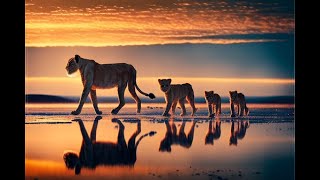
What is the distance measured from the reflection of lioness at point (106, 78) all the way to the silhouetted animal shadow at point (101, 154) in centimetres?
117

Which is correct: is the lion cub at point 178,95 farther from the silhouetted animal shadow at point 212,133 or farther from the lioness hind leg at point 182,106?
the silhouetted animal shadow at point 212,133

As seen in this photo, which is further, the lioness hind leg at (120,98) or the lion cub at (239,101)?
the lion cub at (239,101)

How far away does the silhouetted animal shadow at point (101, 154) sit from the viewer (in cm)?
813

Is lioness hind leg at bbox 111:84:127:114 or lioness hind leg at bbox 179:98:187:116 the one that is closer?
lioness hind leg at bbox 111:84:127:114

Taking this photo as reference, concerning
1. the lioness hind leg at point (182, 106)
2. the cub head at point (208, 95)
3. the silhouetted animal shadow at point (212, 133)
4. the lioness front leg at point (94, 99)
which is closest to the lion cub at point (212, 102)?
the cub head at point (208, 95)

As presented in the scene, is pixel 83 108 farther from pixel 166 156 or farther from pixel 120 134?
pixel 166 156

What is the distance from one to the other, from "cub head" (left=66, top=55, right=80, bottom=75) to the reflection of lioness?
0.02m

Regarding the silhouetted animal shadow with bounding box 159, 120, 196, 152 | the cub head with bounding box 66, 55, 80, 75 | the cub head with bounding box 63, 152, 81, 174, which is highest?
the cub head with bounding box 66, 55, 80, 75

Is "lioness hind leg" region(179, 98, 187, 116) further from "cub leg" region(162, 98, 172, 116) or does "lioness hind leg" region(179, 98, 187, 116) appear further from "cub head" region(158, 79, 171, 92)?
"cub head" region(158, 79, 171, 92)

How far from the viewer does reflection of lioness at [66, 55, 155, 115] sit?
9.97m

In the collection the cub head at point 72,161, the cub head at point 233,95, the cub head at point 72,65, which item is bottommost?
the cub head at point 72,161

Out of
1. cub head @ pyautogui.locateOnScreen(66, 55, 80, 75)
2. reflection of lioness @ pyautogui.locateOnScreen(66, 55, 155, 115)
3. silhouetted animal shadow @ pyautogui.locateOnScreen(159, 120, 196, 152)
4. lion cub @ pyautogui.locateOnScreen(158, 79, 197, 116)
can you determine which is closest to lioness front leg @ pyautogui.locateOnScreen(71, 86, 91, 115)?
reflection of lioness @ pyautogui.locateOnScreen(66, 55, 155, 115)

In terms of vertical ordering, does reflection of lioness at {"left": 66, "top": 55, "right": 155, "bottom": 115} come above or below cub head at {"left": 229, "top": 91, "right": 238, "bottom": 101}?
above

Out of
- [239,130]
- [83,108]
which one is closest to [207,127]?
[239,130]
